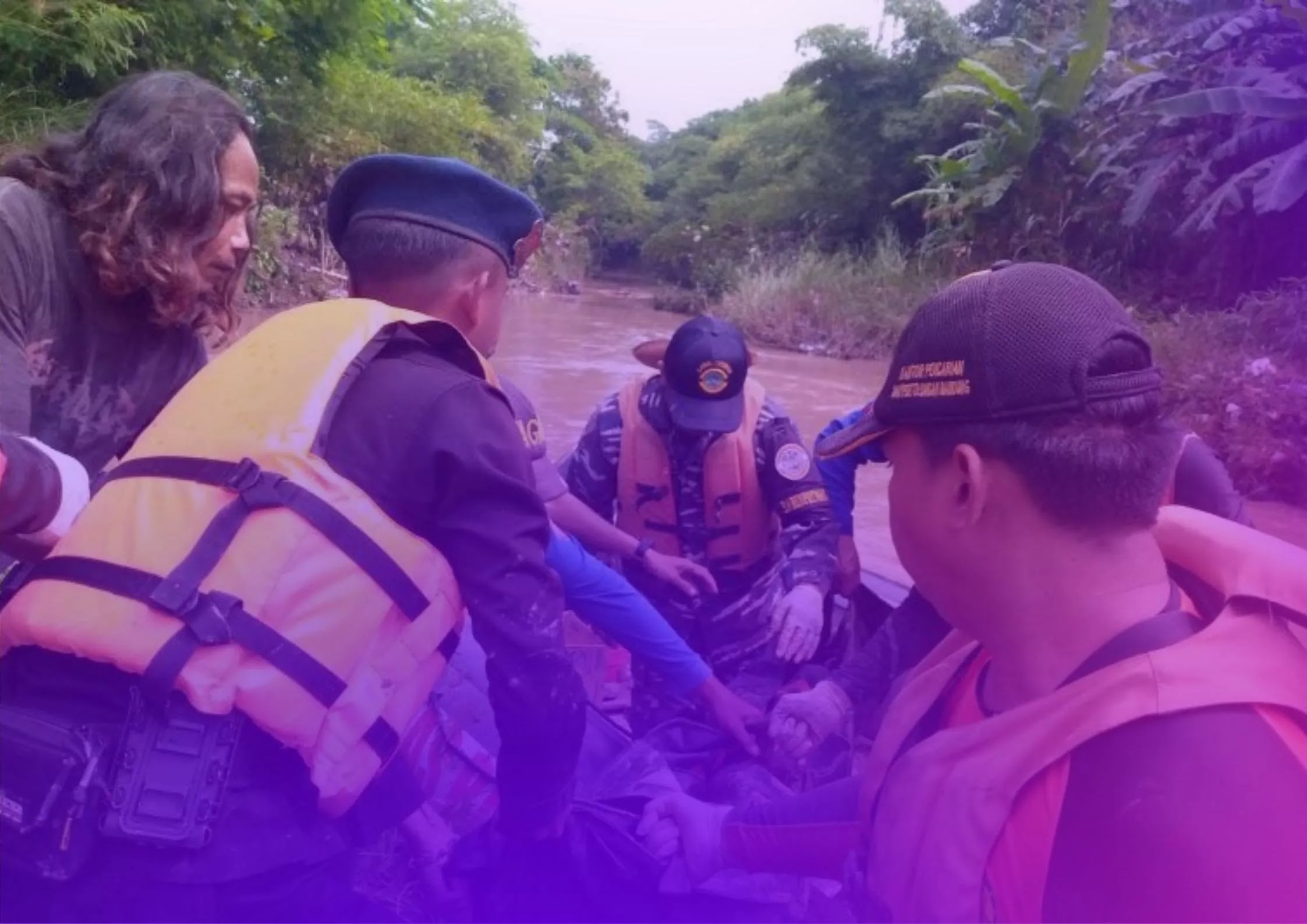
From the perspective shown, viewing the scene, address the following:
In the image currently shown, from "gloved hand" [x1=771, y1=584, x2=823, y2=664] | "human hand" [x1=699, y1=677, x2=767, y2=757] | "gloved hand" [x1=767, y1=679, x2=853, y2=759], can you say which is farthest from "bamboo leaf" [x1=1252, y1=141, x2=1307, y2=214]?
"human hand" [x1=699, y1=677, x2=767, y2=757]

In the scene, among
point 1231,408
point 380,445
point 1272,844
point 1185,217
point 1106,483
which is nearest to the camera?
point 1272,844

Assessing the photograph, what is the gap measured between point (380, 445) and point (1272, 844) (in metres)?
0.96

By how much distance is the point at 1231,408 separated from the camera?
7852 millimetres

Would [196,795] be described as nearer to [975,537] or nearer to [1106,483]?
[975,537]

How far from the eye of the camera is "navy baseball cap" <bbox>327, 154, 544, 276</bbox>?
1.86 m

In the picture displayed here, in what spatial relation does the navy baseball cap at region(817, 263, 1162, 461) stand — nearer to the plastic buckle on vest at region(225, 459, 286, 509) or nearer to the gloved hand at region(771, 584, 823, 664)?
the plastic buckle on vest at region(225, 459, 286, 509)

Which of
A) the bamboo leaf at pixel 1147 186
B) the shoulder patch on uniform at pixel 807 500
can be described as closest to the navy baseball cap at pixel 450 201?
the shoulder patch on uniform at pixel 807 500

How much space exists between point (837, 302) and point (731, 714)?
13848 mm

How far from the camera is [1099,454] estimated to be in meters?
1.09

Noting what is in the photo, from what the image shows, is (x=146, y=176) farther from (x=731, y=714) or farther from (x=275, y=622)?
(x=731, y=714)

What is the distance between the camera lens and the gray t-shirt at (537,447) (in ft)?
7.94

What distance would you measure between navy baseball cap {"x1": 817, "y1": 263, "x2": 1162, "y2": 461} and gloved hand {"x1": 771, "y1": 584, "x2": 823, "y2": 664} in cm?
171

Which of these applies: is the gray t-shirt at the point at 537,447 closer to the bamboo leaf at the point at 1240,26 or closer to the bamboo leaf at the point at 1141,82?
the bamboo leaf at the point at 1240,26

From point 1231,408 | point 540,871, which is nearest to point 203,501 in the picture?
point 540,871
